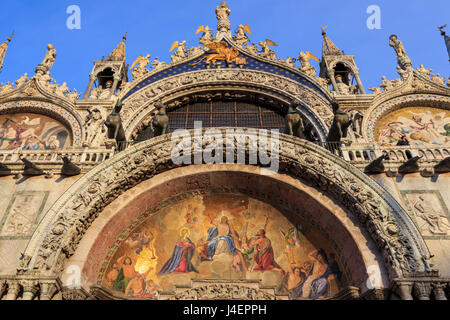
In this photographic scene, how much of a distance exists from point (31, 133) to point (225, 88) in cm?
792

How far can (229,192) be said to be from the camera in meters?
10.7

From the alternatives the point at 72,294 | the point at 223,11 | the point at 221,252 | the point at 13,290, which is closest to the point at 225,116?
the point at 221,252

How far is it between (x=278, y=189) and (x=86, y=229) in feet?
16.8

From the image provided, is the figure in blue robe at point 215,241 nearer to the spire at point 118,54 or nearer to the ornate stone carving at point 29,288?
the ornate stone carving at point 29,288

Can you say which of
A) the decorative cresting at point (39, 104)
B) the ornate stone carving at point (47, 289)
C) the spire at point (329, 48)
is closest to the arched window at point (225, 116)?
the decorative cresting at point (39, 104)

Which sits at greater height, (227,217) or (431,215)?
(227,217)

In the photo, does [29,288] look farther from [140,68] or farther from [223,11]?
[223,11]

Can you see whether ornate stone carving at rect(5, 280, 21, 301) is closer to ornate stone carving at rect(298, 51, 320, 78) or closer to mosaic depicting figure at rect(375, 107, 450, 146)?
mosaic depicting figure at rect(375, 107, 450, 146)

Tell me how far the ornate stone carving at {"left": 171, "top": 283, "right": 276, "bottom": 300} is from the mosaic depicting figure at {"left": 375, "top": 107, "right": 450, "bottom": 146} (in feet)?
24.6

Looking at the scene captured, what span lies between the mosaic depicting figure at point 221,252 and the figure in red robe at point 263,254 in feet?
0.09

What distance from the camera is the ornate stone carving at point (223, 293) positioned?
898 cm

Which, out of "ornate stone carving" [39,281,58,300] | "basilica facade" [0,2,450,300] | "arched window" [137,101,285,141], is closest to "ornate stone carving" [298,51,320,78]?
"arched window" [137,101,285,141]

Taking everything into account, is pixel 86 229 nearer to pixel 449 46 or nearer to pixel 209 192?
pixel 209 192

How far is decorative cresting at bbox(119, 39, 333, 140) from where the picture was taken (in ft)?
47.7
